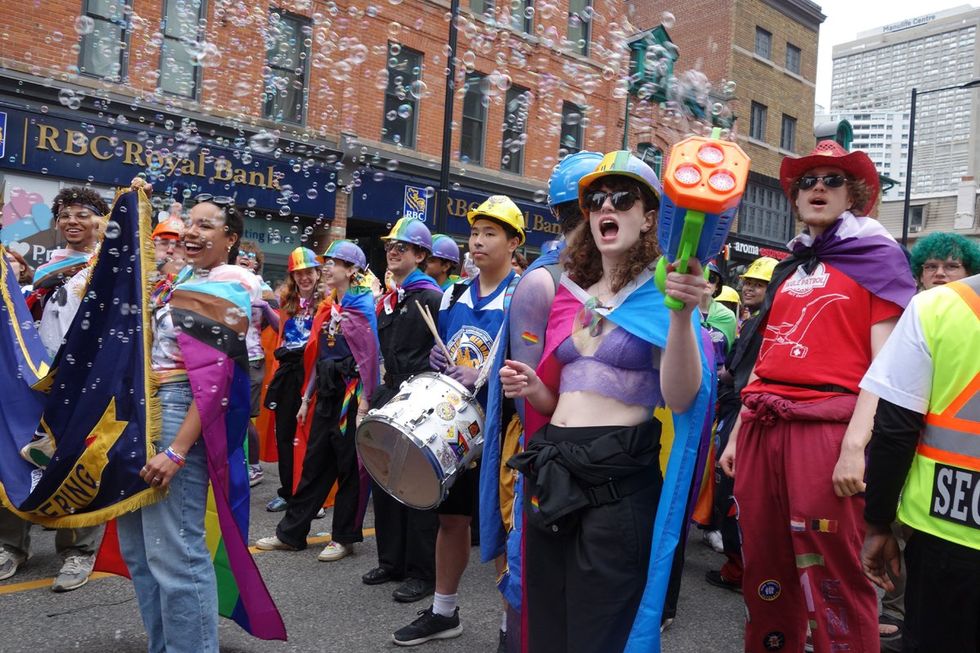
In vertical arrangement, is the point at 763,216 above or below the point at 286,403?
above

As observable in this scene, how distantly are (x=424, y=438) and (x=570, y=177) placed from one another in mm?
1218

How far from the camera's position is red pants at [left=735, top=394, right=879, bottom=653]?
2.63 m

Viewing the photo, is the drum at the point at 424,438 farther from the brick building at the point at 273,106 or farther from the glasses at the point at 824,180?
the brick building at the point at 273,106

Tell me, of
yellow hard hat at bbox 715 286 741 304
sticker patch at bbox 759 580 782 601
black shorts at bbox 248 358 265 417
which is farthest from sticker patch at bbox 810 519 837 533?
black shorts at bbox 248 358 265 417

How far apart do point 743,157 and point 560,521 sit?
46.8 inches

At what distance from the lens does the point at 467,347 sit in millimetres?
3734

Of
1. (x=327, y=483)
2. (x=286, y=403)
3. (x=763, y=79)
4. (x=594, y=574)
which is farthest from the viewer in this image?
(x=763, y=79)

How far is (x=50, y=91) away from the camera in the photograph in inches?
419

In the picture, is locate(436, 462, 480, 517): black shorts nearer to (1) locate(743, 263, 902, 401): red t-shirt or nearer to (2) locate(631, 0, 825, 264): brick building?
(1) locate(743, 263, 902, 401): red t-shirt

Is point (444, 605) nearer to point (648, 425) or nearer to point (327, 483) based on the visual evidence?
point (327, 483)

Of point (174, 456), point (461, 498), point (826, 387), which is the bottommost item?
point (461, 498)

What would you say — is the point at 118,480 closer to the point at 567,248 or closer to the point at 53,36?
the point at 567,248

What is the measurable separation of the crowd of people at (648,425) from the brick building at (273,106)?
12.2 feet

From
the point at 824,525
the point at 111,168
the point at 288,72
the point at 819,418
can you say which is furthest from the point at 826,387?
the point at 111,168
